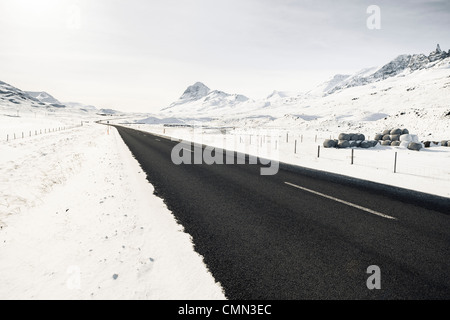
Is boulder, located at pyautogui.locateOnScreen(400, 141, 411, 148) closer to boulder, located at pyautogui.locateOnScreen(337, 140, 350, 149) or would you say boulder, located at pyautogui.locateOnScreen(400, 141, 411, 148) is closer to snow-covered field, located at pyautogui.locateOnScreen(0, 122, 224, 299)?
boulder, located at pyautogui.locateOnScreen(337, 140, 350, 149)

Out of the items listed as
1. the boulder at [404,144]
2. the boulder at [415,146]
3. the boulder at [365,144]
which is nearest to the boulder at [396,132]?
the boulder at [404,144]

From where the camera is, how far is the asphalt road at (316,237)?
325cm

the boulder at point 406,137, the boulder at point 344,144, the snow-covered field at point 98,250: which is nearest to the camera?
the snow-covered field at point 98,250

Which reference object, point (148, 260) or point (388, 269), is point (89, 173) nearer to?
point (148, 260)

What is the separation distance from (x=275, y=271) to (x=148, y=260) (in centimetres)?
190

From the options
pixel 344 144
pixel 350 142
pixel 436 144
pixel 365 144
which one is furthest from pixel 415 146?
pixel 344 144

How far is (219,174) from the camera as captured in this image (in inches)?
417

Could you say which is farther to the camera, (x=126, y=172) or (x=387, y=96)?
(x=387, y=96)

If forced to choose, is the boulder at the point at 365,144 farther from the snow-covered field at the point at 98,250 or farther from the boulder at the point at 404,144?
the snow-covered field at the point at 98,250

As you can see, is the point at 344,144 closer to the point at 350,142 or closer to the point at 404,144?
the point at 350,142

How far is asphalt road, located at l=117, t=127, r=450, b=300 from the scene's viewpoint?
3248mm

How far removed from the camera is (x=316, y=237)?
459cm

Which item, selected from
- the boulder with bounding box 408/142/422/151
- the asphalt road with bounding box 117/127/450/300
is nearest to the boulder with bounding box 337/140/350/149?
the boulder with bounding box 408/142/422/151
